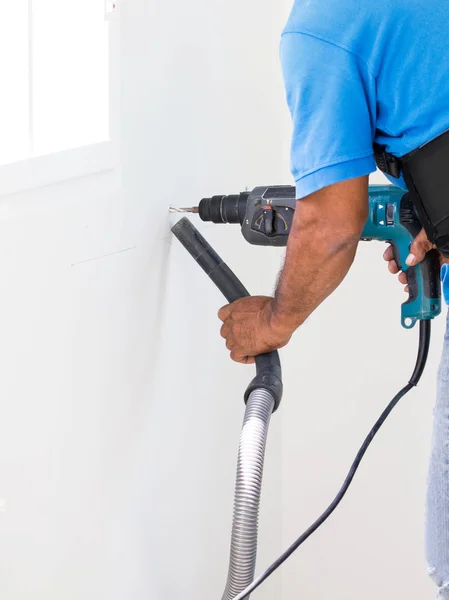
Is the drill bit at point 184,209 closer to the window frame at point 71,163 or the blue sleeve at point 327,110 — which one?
the window frame at point 71,163

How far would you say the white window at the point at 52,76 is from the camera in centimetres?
117

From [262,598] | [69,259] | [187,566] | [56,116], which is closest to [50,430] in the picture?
[69,259]

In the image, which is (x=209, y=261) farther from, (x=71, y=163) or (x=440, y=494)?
(x=440, y=494)

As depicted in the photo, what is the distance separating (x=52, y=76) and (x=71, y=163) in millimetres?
166

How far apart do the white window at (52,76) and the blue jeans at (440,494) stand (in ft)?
2.08

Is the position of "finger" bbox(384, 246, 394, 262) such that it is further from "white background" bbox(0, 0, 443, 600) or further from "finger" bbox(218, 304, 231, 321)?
"white background" bbox(0, 0, 443, 600)

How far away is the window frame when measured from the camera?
1.05 meters

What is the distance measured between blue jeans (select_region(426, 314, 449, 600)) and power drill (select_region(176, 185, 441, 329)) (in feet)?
0.53

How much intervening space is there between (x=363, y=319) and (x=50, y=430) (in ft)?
3.12

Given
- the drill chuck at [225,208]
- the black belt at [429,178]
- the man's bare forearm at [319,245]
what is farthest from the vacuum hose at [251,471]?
the black belt at [429,178]

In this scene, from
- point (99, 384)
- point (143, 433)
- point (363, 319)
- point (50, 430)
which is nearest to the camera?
point (50, 430)

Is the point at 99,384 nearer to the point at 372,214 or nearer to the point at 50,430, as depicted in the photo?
the point at 50,430

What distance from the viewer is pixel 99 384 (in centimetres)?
129

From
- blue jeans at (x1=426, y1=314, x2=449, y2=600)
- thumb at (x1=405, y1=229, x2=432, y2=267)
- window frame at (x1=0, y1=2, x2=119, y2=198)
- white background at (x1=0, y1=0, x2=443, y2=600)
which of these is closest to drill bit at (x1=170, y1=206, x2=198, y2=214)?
white background at (x1=0, y1=0, x2=443, y2=600)
